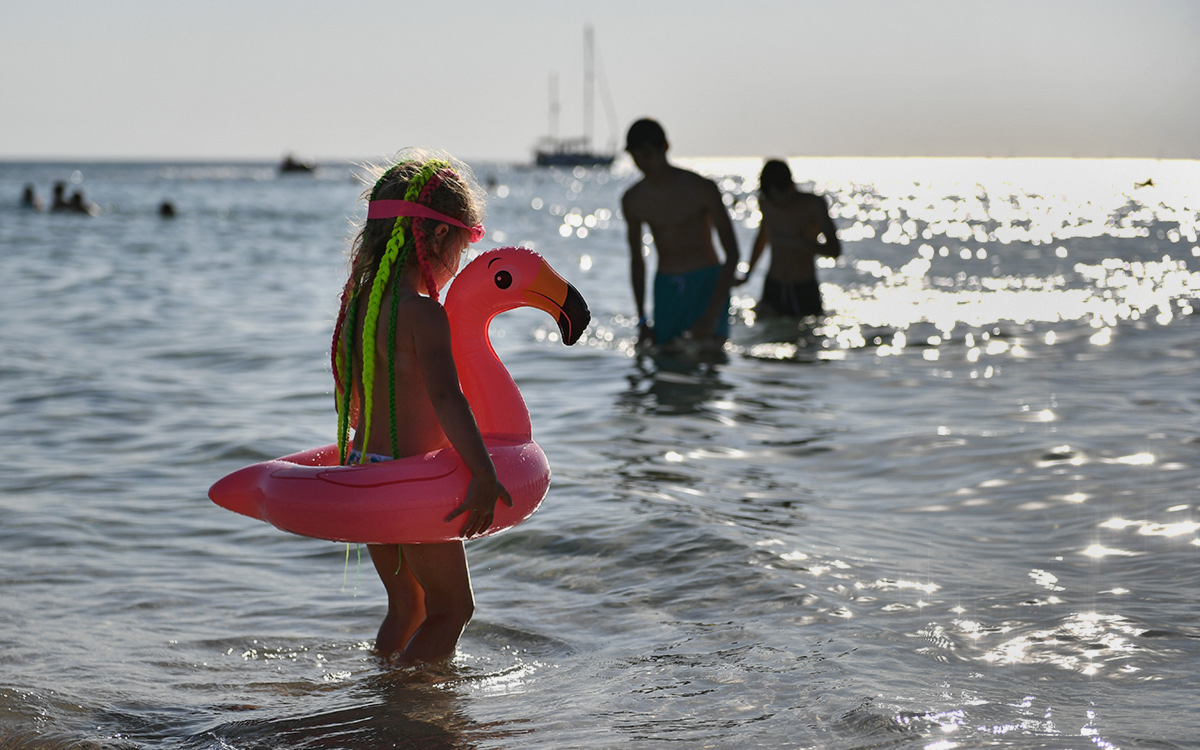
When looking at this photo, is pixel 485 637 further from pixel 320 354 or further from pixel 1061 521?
pixel 320 354

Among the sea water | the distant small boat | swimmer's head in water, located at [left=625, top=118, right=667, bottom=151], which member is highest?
the distant small boat

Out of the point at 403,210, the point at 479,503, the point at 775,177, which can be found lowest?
the point at 479,503

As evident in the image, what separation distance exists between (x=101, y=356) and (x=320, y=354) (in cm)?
180

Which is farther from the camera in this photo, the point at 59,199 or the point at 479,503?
the point at 59,199

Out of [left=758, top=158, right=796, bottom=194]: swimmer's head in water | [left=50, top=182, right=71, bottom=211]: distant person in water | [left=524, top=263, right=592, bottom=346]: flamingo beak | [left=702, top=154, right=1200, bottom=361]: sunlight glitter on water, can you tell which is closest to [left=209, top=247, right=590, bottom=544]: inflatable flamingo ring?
[left=524, top=263, right=592, bottom=346]: flamingo beak

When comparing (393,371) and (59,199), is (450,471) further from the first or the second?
(59,199)

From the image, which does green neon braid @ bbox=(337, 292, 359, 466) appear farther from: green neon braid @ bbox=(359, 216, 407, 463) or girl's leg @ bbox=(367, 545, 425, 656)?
girl's leg @ bbox=(367, 545, 425, 656)

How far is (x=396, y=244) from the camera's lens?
296 cm

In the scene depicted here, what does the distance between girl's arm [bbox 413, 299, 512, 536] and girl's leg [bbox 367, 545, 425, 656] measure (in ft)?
1.42

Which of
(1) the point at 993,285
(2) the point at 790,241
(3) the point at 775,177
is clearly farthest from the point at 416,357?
(1) the point at 993,285

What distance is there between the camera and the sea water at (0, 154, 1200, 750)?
3.08 meters

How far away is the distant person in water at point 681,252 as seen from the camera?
7750 mm

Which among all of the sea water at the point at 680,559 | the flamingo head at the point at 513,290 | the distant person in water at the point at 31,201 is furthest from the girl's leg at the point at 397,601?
the distant person in water at the point at 31,201

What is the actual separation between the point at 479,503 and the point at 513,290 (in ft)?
2.05
